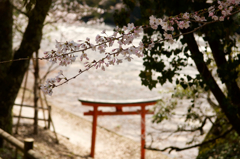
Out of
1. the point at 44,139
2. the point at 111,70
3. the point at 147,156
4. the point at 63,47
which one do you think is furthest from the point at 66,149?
the point at 111,70

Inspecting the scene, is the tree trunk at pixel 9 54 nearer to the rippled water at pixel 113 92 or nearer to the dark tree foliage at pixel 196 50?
the dark tree foliage at pixel 196 50

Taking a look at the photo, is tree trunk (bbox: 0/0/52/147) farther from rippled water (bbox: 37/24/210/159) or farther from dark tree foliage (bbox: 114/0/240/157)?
rippled water (bbox: 37/24/210/159)

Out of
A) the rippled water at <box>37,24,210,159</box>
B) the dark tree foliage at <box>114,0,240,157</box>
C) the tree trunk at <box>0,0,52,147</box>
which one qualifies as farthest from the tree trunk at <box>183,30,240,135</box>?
the rippled water at <box>37,24,210,159</box>

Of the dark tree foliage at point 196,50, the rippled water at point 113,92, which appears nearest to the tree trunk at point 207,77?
the dark tree foliage at point 196,50

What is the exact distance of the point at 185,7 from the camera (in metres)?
2.71

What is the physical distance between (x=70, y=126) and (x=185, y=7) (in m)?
4.42

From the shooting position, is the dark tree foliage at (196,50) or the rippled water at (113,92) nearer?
the dark tree foliage at (196,50)

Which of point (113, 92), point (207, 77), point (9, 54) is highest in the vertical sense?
point (9, 54)

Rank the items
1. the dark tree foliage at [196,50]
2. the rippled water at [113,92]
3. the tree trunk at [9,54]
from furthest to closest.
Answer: the rippled water at [113,92], the tree trunk at [9,54], the dark tree foliage at [196,50]

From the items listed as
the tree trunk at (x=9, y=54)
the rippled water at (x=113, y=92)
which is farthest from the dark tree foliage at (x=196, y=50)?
the rippled water at (x=113, y=92)

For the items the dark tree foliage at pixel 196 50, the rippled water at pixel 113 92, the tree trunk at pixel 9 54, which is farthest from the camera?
the rippled water at pixel 113 92

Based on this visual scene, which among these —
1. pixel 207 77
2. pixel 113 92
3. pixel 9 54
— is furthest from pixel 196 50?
pixel 113 92

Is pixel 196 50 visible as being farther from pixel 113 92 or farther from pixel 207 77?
pixel 113 92

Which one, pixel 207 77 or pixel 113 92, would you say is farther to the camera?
pixel 113 92
